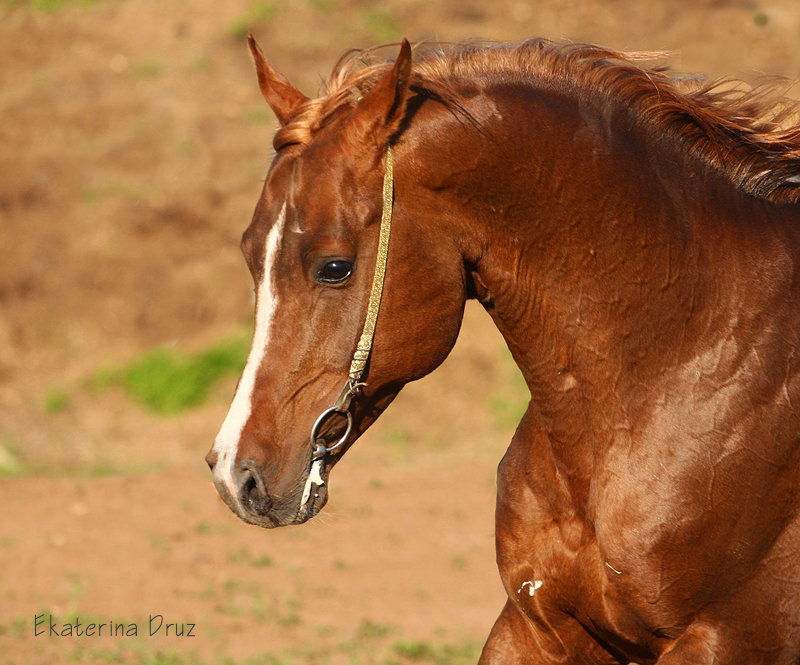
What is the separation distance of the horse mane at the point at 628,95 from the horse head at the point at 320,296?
9 centimetres

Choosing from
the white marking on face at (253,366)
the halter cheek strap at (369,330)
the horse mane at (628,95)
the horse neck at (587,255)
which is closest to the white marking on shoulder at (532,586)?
the horse neck at (587,255)

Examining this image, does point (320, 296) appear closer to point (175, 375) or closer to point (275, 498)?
point (275, 498)

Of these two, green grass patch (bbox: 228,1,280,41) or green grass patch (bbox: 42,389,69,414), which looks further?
green grass patch (bbox: 228,1,280,41)

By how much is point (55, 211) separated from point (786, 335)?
412 inches

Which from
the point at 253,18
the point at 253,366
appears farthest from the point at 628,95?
the point at 253,18

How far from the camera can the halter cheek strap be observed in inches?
104

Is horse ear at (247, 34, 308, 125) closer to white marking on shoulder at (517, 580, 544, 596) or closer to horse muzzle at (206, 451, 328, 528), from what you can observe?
horse muzzle at (206, 451, 328, 528)

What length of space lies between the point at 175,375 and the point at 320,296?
26.5ft

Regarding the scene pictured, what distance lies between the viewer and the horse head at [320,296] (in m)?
2.60

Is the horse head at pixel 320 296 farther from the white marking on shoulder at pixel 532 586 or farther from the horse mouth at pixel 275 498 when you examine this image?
the white marking on shoulder at pixel 532 586

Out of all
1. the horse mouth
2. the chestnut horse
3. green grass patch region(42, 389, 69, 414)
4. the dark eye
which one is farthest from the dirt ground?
the dark eye

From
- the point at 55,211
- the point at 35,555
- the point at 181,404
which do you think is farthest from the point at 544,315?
the point at 55,211

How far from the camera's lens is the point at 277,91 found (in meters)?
3.02

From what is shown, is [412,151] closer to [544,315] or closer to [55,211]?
[544,315]
